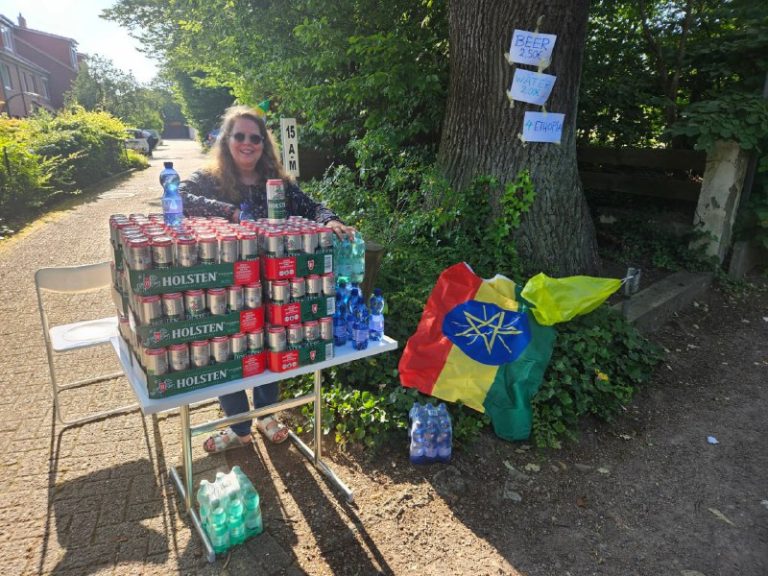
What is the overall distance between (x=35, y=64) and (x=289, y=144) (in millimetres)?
43774

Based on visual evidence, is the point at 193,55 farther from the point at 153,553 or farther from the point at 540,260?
the point at 153,553

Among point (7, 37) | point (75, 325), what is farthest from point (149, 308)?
point (7, 37)

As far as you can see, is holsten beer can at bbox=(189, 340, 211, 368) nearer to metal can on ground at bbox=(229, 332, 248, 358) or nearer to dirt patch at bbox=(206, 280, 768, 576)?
metal can on ground at bbox=(229, 332, 248, 358)

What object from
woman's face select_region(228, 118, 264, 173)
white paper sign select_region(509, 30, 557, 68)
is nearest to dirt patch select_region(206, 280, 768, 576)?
woman's face select_region(228, 118, 264, 173)

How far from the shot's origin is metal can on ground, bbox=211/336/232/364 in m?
2.25

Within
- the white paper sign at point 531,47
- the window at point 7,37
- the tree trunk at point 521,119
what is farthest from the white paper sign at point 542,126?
the window at point 7,37

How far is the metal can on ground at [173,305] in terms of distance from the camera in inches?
82.1

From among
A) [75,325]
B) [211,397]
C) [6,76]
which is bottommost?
[75,325]

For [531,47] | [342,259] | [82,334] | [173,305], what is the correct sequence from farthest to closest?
[531,47], [82,334], [342,259], [173,305]

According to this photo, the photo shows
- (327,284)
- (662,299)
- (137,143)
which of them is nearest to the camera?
(327,284)

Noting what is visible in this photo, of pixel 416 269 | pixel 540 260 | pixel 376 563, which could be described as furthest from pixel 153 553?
pixel 540 260

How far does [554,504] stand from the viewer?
292 centimetres

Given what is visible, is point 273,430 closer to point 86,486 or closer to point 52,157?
point 86,486

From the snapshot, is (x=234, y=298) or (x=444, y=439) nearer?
(x=234, y=298)
